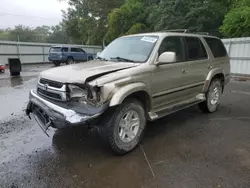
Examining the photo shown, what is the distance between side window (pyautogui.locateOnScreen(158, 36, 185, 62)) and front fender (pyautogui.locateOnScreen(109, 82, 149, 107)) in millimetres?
992

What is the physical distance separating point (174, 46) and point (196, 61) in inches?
28.7

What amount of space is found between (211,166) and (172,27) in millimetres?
16223

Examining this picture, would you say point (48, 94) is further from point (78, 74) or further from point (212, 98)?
point (212, 98)

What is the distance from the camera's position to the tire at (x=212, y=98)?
17.7ft

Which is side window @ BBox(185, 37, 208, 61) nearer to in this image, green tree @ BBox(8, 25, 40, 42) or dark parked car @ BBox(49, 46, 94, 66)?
dark parked car @ BBox(49, 46, 94, 66)

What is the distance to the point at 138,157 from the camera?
3.32m

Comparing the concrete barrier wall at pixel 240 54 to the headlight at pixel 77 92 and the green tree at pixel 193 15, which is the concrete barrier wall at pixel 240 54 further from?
the headlight at pixel 77 92

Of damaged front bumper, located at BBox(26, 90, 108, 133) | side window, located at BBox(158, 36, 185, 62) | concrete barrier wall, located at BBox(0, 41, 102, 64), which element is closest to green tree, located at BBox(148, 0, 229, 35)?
concrete barrier wall, located at BBox(0, 41, 102, 64)

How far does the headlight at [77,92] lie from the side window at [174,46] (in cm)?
174

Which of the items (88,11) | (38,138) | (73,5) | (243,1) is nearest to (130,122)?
(38,138)

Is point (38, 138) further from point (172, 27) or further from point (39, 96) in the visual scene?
point (172, 27)

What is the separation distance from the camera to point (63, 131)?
4305mm

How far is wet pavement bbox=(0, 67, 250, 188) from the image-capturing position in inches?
108

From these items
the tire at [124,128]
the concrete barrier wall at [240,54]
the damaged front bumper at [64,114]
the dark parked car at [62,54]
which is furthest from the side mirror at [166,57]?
the dark parked car at [62,54]
